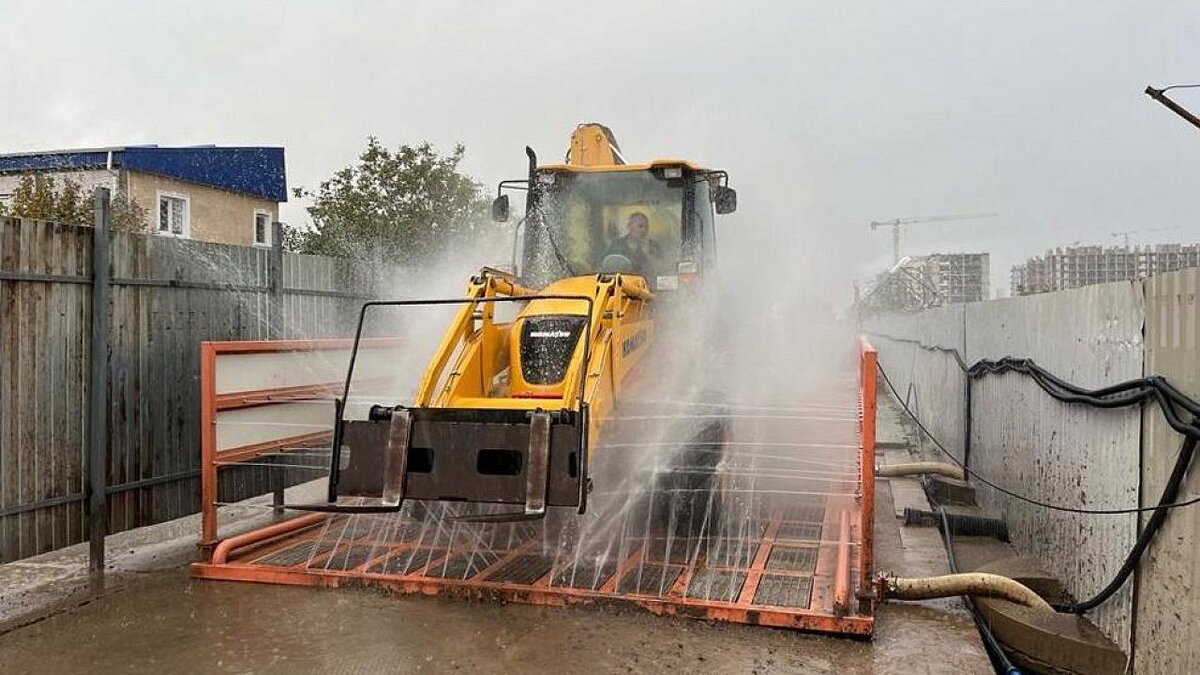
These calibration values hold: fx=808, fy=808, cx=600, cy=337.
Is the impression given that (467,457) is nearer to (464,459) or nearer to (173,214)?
(464,459)

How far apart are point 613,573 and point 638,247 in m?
3.03

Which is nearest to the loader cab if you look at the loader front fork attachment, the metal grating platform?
the metal grating platform

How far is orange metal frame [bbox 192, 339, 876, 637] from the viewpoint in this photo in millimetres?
4617

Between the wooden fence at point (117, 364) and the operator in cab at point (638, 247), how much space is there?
323 cm

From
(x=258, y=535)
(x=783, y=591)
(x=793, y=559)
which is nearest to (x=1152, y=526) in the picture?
(x=783, y=591)

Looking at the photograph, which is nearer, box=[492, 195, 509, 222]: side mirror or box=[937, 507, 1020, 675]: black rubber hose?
box=[937, 507, 1020, 675]: black rubber hose

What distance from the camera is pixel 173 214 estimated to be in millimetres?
21484

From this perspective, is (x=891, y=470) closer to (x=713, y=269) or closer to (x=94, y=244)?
(x=713, y=269)

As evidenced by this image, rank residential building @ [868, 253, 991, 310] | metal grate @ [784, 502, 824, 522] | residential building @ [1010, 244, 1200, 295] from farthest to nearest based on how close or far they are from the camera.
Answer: residential building @ [868, 253, 991, 310] → residential building @ [1010, 244, 1200, 295] → metal grate @ [784, 502, 824, 522]

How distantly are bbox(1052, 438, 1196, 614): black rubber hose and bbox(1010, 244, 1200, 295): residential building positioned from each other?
44.6 feet

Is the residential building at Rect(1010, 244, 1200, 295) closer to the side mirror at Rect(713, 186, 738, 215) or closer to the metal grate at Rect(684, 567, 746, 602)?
the side mirror at Rect(713, 186, 738, 215)

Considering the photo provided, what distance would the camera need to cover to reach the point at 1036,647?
14.7ft

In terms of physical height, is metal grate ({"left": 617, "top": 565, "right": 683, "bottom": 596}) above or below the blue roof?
below

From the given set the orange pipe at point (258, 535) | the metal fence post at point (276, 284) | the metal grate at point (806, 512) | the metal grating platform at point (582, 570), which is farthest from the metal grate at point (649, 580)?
the metal fence post at point (276, 284)
